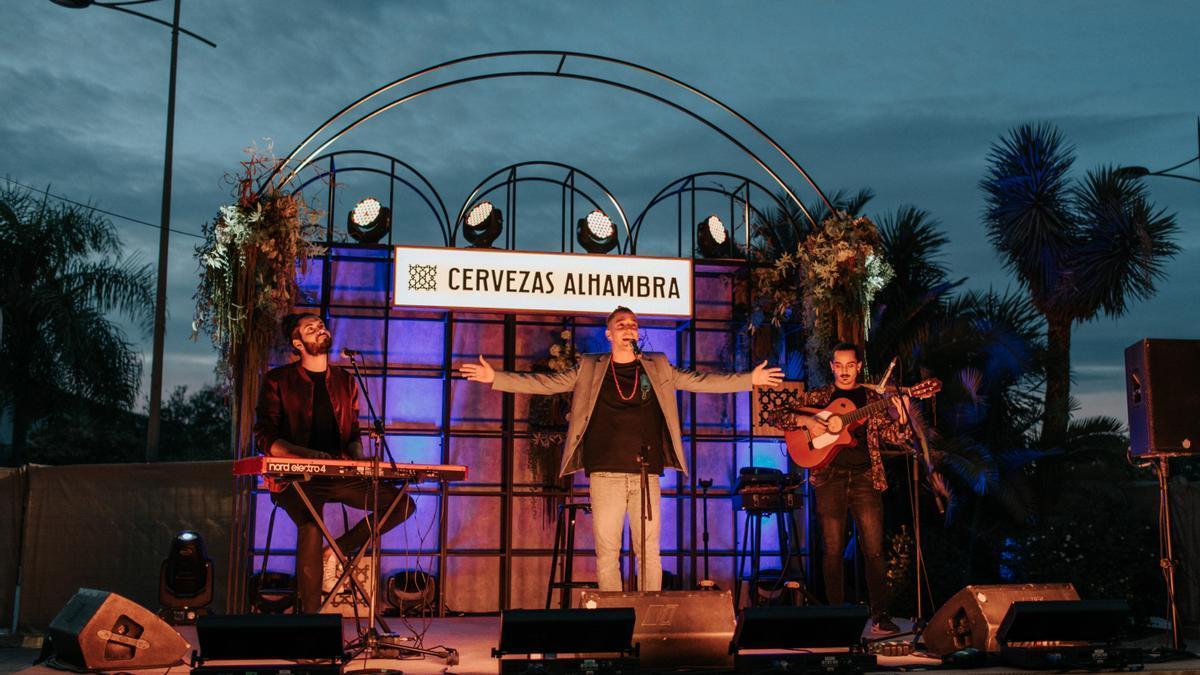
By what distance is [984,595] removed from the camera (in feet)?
19.0

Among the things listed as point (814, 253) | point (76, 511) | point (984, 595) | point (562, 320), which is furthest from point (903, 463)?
point (76, 511)

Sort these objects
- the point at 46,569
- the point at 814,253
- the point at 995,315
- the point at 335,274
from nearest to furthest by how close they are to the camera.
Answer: the point at 46,569
the point at 814,253
the point at 335,274
the point at 995,315

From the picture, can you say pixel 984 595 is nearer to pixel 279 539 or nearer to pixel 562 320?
pixel 562 320

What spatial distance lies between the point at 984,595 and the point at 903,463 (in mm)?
5037

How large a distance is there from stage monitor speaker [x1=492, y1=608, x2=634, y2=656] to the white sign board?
3.92 metres

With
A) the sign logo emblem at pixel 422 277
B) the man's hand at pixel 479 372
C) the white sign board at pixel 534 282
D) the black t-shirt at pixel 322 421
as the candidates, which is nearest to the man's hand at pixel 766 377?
the man's hand at pixel 479 372

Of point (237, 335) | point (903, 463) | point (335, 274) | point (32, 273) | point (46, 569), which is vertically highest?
point (32, 273)

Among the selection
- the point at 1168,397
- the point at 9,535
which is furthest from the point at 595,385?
the point at 9,535

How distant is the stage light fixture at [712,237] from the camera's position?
9.92 metres

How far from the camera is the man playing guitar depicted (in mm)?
7137

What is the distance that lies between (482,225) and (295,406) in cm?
324

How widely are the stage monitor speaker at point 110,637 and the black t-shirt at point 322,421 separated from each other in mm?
1367

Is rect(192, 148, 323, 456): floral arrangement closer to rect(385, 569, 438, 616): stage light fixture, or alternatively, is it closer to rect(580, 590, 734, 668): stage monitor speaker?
rect(385, 569, 438, 616): stage light fixture

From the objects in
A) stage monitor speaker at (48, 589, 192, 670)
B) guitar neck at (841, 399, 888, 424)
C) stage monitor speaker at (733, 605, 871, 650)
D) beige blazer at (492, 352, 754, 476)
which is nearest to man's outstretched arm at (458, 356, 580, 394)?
beige blazer at (492, 352, 754, 476)
